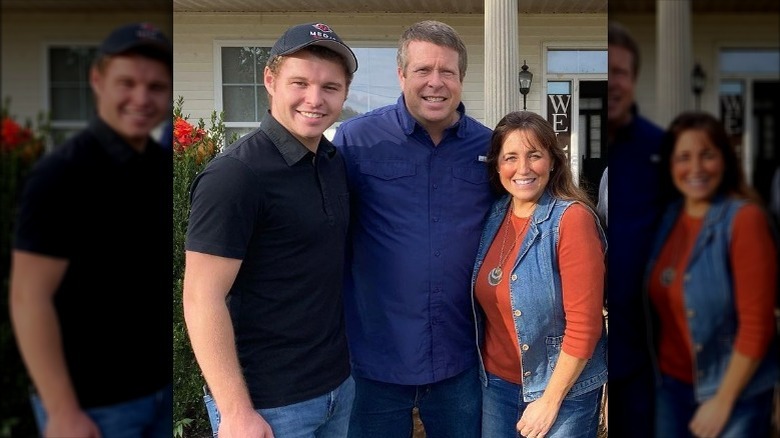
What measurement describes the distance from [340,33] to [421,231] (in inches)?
41.8

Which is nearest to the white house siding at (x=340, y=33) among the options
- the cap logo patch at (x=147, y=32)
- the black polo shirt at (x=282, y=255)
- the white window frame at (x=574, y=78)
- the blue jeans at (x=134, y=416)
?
the white window frame at (x=574, y=78)

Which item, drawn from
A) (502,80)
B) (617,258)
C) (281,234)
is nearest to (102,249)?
(617,258)

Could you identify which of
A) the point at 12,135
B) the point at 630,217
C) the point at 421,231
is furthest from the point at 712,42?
the point at 421,231

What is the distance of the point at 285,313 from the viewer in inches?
71.1

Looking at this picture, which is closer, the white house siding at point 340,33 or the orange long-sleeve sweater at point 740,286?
the orange long-sleeve sweater at point 740,286

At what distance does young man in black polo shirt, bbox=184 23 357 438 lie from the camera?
5.44 ft

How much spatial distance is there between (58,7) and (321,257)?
1.25 m

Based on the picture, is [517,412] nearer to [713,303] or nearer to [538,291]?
[538,291]

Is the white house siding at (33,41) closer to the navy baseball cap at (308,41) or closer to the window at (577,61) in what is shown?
the navy baseball cap at (308,41)

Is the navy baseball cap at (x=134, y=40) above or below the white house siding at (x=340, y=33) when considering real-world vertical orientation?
below

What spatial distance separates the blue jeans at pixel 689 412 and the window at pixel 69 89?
0.61m

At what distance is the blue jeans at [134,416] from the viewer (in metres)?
0.60

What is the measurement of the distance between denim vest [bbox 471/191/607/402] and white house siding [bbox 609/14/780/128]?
4.37 feet

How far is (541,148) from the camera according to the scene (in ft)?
6.35
